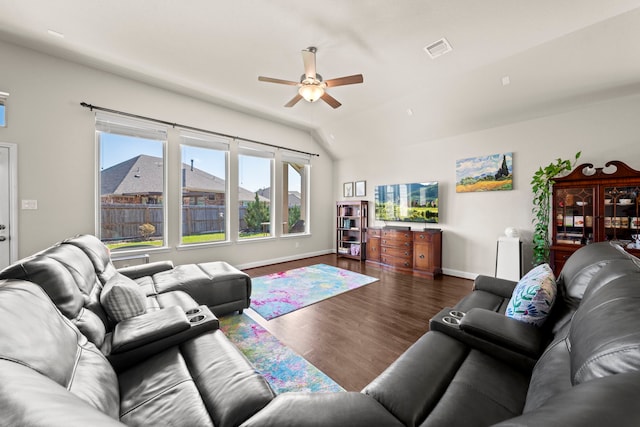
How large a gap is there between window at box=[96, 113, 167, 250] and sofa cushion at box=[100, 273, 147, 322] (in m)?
2.70

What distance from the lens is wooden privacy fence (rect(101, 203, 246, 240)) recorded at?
378 cm

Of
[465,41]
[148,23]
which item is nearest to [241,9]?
[148,23]

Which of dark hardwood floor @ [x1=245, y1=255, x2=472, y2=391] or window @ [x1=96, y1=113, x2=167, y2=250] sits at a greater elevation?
window @ [x1=96, y1=113, x2=167, y2=250]

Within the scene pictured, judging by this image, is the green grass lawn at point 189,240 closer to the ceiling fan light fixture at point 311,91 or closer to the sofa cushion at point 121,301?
the sofa cushion at point 121,301

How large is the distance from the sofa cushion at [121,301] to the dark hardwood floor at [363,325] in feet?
4.13

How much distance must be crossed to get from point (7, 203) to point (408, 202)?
6121mm

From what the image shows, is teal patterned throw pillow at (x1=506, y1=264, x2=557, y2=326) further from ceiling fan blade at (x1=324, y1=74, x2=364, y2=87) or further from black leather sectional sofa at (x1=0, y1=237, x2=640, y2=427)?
ceiling fan blade at (x1=324, y1=74, x2=364, y2=87)

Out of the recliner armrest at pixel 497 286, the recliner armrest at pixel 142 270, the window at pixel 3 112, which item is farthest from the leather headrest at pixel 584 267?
the window at pixel 3 112

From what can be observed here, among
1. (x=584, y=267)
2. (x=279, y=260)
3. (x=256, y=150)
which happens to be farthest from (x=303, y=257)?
(x=584, y=267)

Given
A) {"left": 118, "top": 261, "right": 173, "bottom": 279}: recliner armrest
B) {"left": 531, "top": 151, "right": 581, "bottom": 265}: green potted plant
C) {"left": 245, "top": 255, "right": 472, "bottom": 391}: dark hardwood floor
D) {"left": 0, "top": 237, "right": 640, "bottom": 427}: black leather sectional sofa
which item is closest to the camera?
{"left": 0, "top": 237, "right": 640, "bottom": 427}: black leather sectional sofa

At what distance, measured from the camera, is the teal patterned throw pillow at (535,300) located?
1.41m

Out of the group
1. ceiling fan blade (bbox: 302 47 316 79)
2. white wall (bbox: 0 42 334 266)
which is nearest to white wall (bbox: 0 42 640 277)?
white wall (bbox: 0 42 334 266)

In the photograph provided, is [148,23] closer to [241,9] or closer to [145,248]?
[241,9]

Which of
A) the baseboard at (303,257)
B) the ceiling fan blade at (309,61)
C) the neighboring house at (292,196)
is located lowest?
the baseboard at (303,257)
